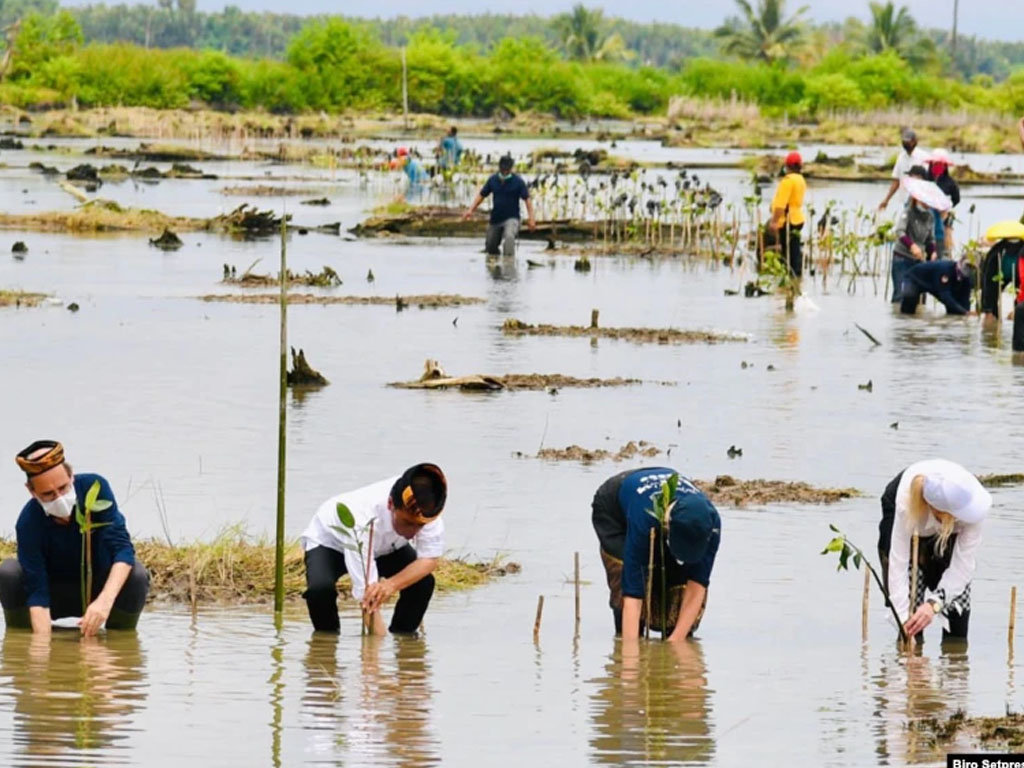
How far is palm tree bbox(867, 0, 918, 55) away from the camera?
135750 millimetres

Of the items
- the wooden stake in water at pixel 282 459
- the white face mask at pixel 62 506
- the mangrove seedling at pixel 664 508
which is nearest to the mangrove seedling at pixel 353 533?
the wooden stake in water at pixel 282 459

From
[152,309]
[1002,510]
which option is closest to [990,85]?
[152,309]

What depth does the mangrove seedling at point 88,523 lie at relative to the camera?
8.70 meters

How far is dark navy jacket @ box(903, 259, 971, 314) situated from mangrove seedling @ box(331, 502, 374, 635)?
17250 mm

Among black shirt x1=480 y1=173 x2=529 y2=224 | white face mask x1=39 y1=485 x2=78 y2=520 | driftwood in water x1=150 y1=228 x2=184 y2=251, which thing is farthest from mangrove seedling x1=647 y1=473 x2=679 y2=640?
driftwood in water x1=150 y1=228 x2=184 y2=251

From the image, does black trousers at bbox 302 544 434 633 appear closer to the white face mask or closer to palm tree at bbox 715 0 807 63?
the white face mask

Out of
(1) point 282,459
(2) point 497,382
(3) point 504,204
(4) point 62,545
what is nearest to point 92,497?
(4) point 62,545

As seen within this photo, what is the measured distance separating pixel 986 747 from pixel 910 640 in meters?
1.98

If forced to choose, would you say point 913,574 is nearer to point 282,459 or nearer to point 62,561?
point 282,459

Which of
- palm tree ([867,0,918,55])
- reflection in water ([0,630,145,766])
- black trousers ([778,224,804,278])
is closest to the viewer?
reflection in water ([0,630,145,766])

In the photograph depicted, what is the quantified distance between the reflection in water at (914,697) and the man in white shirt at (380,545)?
1.92 metres

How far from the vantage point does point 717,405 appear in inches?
713

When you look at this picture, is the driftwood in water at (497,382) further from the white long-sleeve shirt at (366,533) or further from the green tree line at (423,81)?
the green tree line at (423,81)

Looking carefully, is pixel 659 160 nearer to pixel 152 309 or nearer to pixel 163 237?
pixel 163 237
